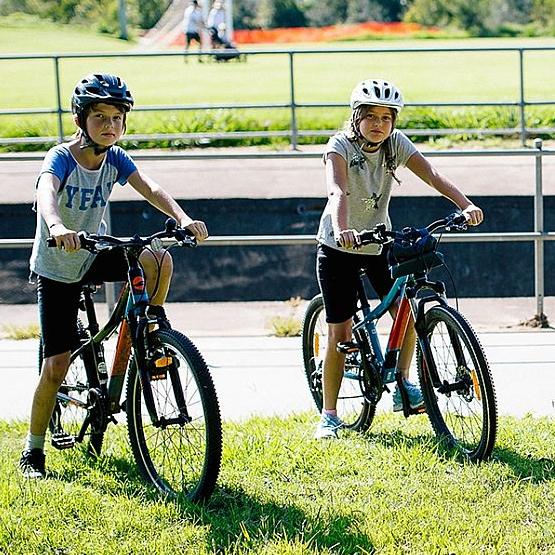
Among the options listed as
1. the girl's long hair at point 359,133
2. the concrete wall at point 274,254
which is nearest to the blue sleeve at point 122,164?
the girl's long hair at point 359,133

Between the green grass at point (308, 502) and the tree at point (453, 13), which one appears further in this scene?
the tree at point (453, 13)

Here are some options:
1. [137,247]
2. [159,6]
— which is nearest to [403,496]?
[137,247]

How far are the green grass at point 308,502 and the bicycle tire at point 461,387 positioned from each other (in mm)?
98

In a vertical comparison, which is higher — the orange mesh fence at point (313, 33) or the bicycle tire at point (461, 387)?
the orange mesh fence at point (313, 33)

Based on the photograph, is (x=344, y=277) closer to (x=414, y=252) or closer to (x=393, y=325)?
(x=393, y=325)

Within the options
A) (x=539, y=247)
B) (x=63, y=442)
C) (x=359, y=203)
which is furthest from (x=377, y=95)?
(x=539, y=247)

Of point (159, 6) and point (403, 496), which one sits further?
point (159, 6)

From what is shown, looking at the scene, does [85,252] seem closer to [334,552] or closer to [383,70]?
[334,552]

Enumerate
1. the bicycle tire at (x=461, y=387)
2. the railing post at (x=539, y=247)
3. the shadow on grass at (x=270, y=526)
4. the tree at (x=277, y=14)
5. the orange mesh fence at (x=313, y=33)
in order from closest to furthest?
the shadow on grass at (x=270, y=526) → the bicycle tire at (x=461, y=387) → the railing post at (x=539, y=247) → the orange mesh fence at (x=313, y=33) → the tree at (x=277, y=14)

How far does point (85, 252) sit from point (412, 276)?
4.54 ft

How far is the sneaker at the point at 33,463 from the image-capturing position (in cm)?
539

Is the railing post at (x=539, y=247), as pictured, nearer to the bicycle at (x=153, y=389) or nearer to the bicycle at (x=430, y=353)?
the bicycle at (x=430, y=353)

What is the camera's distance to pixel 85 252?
525cm

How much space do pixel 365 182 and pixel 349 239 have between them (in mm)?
518
